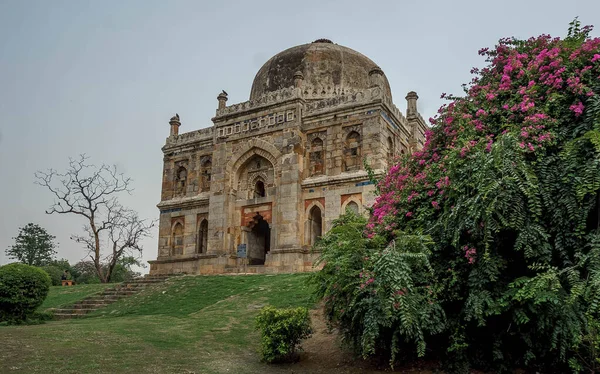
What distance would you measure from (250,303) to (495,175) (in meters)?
8.31

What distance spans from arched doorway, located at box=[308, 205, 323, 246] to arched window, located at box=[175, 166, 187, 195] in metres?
7.44

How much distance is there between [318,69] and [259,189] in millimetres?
6189

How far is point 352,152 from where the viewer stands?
21203 mm

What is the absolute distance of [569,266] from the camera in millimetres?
7180

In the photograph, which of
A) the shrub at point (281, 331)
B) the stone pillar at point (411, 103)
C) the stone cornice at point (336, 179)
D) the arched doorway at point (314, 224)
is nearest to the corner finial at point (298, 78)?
the stone cornice at point (336, 179)

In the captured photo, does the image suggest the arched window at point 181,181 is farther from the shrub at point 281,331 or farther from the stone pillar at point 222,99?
the shrub at point 281,331

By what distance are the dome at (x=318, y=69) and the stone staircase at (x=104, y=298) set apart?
974 cm

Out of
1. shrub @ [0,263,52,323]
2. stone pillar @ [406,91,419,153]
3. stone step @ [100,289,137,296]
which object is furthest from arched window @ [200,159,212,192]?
shrub @ [0,263,52,323]

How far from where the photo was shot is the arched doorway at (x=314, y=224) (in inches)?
836

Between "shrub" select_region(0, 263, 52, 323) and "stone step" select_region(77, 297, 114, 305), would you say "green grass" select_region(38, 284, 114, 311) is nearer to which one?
"stone step" select_region(77, 297, 114, 305)

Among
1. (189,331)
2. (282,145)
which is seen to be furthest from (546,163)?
(282,145)

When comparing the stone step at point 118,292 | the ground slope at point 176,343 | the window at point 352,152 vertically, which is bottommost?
the ground slope at point 176,343

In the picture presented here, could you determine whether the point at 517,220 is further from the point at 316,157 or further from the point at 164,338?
the point at 316,157

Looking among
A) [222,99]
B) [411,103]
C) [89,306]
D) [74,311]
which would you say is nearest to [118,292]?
[89,306]
